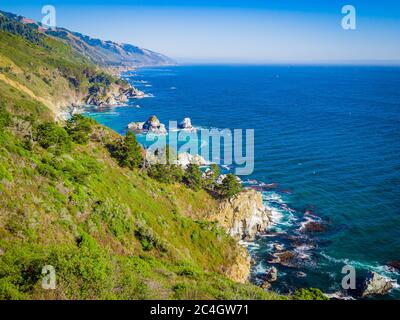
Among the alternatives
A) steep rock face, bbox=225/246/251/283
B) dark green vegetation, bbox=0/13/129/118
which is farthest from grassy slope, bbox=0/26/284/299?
dark green vegetation, bbox=0/13/129/118

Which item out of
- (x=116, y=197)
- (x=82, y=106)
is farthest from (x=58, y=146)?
(x=82, y=106)

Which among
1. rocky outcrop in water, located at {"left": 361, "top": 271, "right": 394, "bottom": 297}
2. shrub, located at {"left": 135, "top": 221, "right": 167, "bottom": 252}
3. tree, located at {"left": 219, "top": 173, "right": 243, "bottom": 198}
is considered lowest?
rocky outcrop in water, located at {"left": 361, "top": 271, "right": 394, "bottom": 297}

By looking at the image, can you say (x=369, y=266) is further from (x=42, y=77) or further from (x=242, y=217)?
(x=42, y=77)

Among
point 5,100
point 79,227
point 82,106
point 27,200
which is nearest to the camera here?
point 27,200

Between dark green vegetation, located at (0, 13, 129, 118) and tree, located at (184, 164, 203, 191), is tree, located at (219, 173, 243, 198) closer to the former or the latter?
tree, located at (184, 164, 203, 191)

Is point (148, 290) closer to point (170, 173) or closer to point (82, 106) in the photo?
point (170, 173)

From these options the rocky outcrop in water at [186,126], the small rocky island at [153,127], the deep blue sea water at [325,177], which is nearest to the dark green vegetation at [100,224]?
the deep blue sea water at [325,177]

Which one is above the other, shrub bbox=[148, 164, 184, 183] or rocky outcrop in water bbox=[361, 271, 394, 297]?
shrub bbox=[148, 164, 184, 183]
